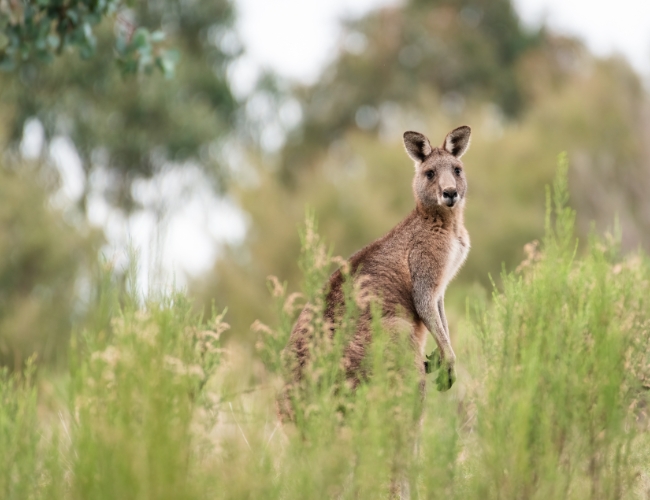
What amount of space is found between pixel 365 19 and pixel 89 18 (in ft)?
105

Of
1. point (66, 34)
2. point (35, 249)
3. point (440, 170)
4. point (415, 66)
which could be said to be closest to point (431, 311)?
point (440, 170)

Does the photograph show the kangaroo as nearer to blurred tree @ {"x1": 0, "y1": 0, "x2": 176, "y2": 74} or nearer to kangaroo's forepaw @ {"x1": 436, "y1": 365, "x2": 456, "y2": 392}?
kangaroo's forepaw @ {"x1": 436, "y1": 365, "x2": 456, "y2": 392}

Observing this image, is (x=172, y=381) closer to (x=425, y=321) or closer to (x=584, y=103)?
(x=425, y=321)

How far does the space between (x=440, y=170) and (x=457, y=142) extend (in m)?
0.33

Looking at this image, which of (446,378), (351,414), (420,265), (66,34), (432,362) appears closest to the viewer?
(351,414)

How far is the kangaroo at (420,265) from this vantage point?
16.7 feet

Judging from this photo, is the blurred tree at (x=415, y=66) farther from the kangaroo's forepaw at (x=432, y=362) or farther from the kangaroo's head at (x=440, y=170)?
the kangaroo's forepaw at (x=432, y=362)

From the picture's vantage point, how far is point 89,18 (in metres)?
7.04

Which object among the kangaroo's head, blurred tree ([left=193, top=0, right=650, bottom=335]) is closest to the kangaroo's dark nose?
the kangaroo's head

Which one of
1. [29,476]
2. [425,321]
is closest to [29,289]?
[425,321]

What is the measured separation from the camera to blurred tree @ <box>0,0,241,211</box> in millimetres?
25375

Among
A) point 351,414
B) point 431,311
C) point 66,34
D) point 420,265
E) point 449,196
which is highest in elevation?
point 66,34

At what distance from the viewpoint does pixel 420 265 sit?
18.8ft

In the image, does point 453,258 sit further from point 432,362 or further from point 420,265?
point 432,362
